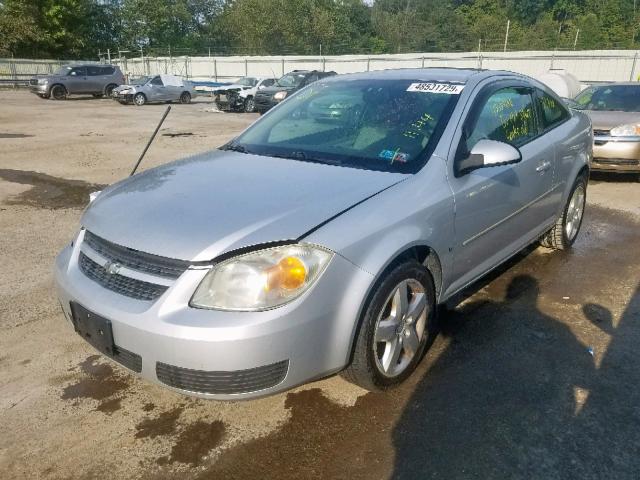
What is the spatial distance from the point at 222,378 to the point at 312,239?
26.5 inches

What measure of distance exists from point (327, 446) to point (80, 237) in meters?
1.62

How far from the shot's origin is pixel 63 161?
961 centimetres

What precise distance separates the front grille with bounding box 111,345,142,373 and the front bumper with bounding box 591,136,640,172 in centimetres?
744

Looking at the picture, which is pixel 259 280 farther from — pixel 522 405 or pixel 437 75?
pixel 437 75

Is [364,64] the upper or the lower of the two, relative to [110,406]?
upper

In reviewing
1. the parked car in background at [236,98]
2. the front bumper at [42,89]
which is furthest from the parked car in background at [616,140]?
the front bumper at [42,89]

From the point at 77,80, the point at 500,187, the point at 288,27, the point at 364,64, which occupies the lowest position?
the point at 500,187

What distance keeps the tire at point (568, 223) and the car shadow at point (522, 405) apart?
130 centimetres

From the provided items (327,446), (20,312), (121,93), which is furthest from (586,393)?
(121,93)

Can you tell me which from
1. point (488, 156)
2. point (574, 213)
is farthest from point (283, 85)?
point (488, 156)

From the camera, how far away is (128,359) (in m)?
2.30

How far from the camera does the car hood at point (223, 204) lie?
88.9 inches

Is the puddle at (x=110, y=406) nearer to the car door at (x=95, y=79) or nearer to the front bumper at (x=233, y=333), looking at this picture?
the front bumper at (x=233, y=333)

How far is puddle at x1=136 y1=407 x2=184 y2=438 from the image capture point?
249 cm
